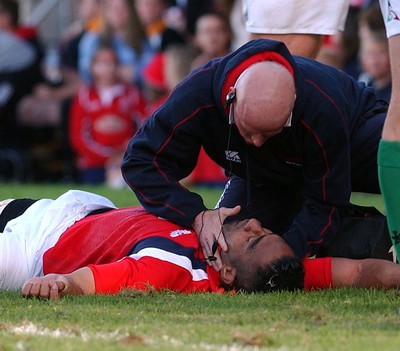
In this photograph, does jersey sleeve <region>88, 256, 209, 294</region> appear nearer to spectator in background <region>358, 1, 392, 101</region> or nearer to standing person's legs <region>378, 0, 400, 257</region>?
standing person's legs <region>378, 0, 400, 257</region>

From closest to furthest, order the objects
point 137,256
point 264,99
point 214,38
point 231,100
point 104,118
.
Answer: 1. point 264,99
2. point 231,100
3. point 137,256
4. point 214,38
5. point 104,118

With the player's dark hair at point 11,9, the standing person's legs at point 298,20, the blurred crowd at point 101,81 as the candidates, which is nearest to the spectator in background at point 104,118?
the blurred crowd at point 101,81

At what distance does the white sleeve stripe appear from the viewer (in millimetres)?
5055

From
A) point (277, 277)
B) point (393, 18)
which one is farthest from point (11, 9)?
point (393, 18)

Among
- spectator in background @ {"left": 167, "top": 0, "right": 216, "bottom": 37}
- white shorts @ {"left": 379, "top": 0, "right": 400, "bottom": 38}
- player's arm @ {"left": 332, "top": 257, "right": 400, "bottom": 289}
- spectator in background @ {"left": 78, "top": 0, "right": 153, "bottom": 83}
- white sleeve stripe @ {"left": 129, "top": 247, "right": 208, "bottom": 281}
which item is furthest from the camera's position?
spectator in background @ {"left": 78, "top": 0, "right": 153, "bottom": 83}

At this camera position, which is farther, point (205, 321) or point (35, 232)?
point (35, 232)

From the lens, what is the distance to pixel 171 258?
16.6ft

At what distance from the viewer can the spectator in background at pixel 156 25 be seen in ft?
42.2

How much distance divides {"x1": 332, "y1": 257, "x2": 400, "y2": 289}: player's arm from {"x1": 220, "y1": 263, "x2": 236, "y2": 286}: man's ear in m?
0.44

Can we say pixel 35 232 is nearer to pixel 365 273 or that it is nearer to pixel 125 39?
pixel 365 273

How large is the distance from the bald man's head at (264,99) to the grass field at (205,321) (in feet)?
2.24

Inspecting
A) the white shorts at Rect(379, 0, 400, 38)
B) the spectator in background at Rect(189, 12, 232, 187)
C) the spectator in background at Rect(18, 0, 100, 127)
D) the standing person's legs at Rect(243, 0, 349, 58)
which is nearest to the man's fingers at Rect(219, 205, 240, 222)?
the white shorts at Rect(379, 0, 400, 38)

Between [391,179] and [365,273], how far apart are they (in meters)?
1.00

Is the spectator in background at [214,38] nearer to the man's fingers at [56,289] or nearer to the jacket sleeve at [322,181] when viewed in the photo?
the jacket sleeve at [322,181]
